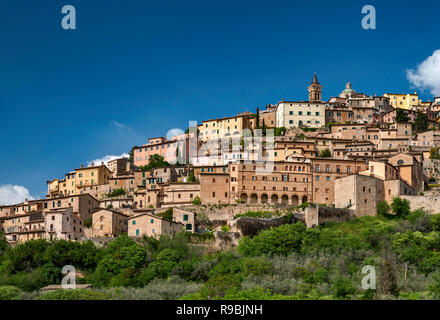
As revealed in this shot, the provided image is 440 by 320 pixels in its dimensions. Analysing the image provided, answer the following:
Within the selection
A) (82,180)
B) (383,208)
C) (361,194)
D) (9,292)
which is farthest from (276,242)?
(82,180)

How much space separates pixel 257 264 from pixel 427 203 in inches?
832

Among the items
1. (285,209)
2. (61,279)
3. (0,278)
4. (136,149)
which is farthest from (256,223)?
(136,149)

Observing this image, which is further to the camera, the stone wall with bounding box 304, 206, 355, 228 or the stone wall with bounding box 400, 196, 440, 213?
the stone wall with bounding box 400, 196, 440, 213

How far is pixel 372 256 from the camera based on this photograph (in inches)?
2103

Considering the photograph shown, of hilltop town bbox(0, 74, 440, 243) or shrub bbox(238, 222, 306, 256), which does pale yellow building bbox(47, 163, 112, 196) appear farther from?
shrub bbox(238, 222, 306, 256)

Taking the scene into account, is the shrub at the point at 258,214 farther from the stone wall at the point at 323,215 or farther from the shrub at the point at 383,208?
the shrub at the point at 383,208

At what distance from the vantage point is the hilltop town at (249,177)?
63.7 metres

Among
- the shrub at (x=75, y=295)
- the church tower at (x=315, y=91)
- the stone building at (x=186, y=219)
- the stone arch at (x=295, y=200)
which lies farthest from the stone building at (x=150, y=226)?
the church tower at (x=315, y=91)

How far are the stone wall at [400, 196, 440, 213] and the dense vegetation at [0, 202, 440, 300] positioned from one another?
1.35 metres

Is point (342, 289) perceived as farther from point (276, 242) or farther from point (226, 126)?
point (226, 126)

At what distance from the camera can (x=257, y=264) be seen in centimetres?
5009

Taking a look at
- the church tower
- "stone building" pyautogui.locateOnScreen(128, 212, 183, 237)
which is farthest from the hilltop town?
the church tower

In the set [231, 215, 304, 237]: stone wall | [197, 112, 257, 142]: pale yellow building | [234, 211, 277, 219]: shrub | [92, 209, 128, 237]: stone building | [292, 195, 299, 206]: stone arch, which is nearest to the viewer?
[231, 215, 304, 237]: stone wall

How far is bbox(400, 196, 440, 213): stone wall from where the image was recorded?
6244cm
